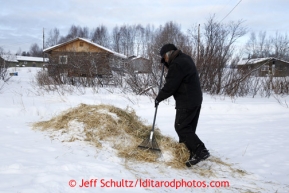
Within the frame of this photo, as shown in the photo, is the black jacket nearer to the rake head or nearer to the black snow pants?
the black snow pants

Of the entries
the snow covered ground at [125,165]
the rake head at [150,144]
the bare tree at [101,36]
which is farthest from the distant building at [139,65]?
the bare tree at [101,36]

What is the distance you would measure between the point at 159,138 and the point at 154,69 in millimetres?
8884

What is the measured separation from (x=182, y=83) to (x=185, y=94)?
17 centimetres

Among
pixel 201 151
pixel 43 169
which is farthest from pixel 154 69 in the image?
pixel 43 169

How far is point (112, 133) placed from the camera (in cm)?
430

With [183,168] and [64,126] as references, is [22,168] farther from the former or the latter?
[183,168]

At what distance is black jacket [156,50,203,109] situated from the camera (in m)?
3.50

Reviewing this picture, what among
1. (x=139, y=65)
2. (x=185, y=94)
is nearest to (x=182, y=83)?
(x=185, y=94)

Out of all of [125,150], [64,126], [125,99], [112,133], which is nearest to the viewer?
[125,150]

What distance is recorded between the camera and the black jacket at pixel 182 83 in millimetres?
3502

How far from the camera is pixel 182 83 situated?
3592 mm

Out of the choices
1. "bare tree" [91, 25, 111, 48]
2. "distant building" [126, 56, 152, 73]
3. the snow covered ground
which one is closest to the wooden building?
"distant building" [126, 56, 152, 73]

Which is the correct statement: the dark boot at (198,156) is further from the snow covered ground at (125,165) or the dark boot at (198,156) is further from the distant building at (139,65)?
the distant building at (139,65)

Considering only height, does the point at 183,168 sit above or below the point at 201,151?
below
